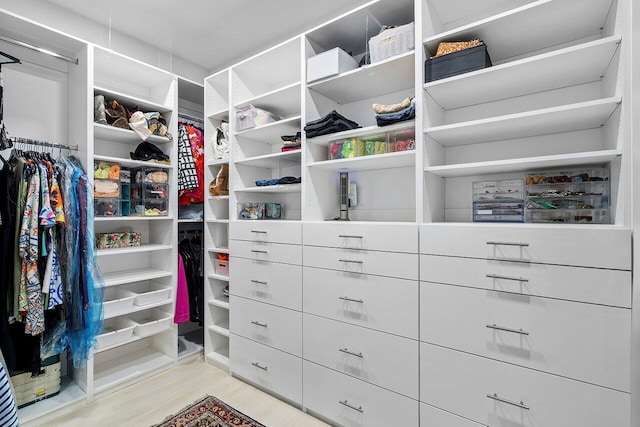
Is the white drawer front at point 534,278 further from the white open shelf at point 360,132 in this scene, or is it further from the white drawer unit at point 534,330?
the white open shelf at point 360,132

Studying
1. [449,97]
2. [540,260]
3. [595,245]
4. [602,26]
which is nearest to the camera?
[595,245]

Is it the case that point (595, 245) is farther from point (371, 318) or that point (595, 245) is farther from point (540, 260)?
point (371, 318)

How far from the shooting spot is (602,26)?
1.51m

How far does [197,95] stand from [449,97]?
248 cm

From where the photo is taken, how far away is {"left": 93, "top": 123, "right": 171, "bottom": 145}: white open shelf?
7.77ft

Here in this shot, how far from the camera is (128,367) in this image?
2590 mm

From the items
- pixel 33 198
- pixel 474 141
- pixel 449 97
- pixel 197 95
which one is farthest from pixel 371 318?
pixel 197 95

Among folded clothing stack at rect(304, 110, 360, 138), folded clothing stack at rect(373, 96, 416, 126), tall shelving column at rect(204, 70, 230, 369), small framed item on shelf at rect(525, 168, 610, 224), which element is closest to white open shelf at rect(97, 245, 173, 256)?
tall shelving column at rect(204, 70, 230, 369)

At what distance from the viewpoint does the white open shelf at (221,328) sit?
2726 millimetres

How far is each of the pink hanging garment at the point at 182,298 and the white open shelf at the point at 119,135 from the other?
1.07 metres

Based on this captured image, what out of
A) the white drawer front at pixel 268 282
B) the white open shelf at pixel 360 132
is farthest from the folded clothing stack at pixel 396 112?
the white drawer front at pixel 268 282

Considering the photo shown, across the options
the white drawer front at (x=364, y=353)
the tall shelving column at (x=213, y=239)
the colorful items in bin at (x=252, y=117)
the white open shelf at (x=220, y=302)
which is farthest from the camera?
the tall shelving column at (x=213, y=239)

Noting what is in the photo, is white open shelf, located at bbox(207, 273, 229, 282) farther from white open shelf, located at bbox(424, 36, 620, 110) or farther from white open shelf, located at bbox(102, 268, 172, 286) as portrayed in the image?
white open shelf, located at bbox(424, 36, 620, 110)

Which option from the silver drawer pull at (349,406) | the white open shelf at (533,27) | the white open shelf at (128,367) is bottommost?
the white open shelf at (128,367)
